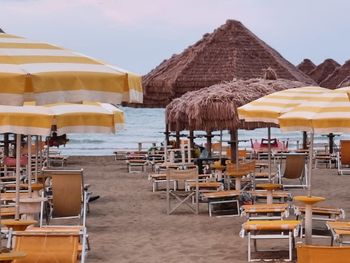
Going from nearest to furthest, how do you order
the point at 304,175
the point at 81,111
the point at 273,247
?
the point at 273,247
the point at 81,111
the point at 304,175

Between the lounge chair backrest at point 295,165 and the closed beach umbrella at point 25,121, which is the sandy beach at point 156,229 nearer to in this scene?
the lounge chair backrest at point 295,165

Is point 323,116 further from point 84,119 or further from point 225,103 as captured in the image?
point 225,103

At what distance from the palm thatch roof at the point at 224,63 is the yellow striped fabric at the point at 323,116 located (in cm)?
782

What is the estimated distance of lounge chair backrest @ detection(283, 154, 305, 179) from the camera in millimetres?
14773

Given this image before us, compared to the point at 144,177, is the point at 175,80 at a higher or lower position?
higher

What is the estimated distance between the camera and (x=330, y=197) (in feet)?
47.8

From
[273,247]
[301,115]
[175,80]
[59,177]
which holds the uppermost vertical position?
[175,80]

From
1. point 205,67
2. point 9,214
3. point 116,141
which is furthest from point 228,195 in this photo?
point 116,141

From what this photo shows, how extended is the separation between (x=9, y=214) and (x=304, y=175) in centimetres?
739

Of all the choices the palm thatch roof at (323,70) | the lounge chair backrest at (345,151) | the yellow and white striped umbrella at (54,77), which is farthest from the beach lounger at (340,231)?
the palm thatch roof at (323,70)

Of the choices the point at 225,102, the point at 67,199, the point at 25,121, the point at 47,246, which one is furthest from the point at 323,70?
the point at 47,246

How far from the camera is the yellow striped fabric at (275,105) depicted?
10805mm

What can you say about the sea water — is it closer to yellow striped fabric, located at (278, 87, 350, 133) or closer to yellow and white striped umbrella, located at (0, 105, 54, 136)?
yellow striped fabric, located at (278, 87, 350, 133)

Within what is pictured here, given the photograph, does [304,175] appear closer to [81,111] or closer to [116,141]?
[81,111]
